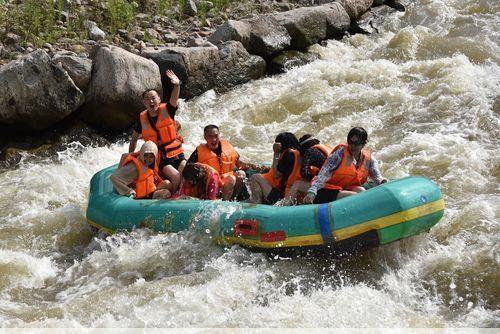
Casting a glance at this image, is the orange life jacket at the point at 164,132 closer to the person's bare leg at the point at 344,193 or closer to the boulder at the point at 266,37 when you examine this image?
the person's bare leg at the point at 344,193

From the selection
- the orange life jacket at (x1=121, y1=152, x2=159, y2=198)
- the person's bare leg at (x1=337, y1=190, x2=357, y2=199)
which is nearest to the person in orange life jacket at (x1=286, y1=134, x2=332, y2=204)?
the person's bare leg at (x1=337, y1=190, x2=357, y2=199)

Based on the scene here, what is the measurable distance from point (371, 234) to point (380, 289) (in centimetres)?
43

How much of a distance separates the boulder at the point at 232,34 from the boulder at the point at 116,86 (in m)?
1.87

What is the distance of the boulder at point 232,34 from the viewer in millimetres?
10320

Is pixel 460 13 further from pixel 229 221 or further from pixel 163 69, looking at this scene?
pixel 229 221

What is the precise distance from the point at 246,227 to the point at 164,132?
5.76 feet

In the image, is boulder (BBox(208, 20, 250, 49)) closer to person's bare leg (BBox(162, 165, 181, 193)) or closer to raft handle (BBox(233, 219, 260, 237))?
person's bare leg (BBox(162, 165, 181, 193))

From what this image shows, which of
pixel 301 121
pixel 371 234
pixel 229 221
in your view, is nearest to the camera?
pixel 371 234

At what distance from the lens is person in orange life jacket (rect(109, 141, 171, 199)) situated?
20.7 ft

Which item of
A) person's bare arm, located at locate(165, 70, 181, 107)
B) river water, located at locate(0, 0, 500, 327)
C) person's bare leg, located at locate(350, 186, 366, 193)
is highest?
person's bare arm, located at locate(165, 70, 181, 107)

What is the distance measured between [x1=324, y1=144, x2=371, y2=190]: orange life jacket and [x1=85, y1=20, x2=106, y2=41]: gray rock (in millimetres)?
5645

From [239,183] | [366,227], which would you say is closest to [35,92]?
[239,183]

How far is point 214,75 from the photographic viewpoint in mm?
9828

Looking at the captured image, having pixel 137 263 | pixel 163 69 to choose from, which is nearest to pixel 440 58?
pixel 163 69
